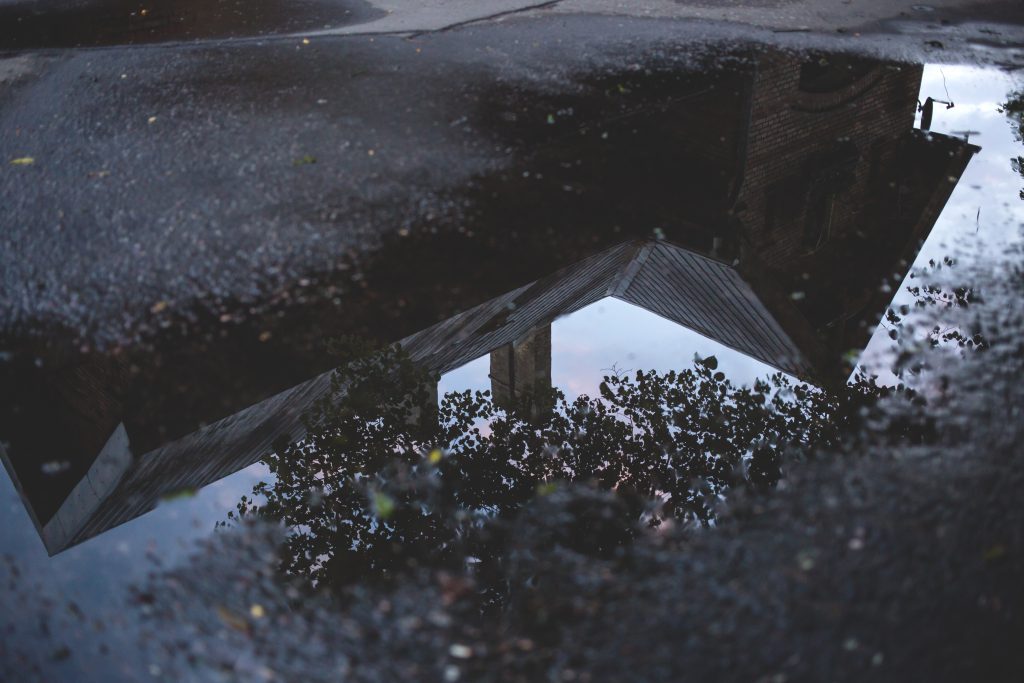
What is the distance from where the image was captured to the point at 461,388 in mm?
4348

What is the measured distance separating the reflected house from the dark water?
2 centimetres

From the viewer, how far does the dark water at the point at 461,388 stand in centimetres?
314

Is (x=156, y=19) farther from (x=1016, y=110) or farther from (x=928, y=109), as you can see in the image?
(x=1016, y=110)

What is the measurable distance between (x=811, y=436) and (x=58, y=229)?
4407 mm

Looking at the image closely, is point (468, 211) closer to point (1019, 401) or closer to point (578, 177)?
point (578, 177)

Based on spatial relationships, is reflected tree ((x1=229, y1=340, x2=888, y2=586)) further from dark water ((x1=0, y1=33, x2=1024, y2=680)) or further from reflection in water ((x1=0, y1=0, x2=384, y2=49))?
reflection in water ((x1=0, y1=0, x2=384, y2=49))

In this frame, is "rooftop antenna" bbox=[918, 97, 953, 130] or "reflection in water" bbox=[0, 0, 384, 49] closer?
"rooftop antenna" bbox=[918, 97, 953, 130]

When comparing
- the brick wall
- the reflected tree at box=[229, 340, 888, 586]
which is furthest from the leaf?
the brick wall

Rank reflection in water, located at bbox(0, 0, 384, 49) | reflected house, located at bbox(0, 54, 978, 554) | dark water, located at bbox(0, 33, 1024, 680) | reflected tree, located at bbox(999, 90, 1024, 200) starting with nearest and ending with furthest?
dark water, located at bbox(0, 33, 1024, 680)
reflected house, located at bbox(0, 54, 978, 554)
reflected tree, located at bbox(999, 90, 1024, 200)
reflection in water, located at bbox(0, 0, 384, 49)

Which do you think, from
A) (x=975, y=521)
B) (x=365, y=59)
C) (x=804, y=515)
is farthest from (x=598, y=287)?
(x=365, y=59)

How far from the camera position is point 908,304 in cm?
471

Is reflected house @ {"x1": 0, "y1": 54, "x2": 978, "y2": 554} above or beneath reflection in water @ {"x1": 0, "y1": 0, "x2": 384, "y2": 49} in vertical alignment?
beneath

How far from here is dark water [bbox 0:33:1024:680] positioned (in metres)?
3.14

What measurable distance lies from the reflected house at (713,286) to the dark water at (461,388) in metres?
→ 0.02
